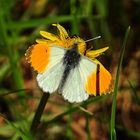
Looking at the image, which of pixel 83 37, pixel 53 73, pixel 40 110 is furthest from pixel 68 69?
pixel 83 37

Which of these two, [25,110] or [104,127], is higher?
[25,110]

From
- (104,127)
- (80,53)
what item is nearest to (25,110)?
(104,127)

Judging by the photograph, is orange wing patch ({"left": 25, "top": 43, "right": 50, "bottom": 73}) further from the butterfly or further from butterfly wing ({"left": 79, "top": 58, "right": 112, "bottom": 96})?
butterfly wing ({"left": 79, "top": 58, "right": 112, "bottom": 96})

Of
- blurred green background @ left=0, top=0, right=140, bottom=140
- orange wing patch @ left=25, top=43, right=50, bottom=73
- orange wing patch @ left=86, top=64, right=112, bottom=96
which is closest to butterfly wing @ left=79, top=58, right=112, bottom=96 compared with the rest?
orange wing patch @ left=86, top=64, right=112, bottom=96

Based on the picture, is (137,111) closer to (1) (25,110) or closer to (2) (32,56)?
(1) (25,110)

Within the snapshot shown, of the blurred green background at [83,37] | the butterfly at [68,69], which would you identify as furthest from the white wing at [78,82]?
the blurred green background at [83,37]

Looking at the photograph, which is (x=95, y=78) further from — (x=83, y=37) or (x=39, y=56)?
(x=83, y=37)

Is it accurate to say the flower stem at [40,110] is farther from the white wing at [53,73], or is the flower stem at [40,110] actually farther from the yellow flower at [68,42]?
the yellow flower at [68,42]
